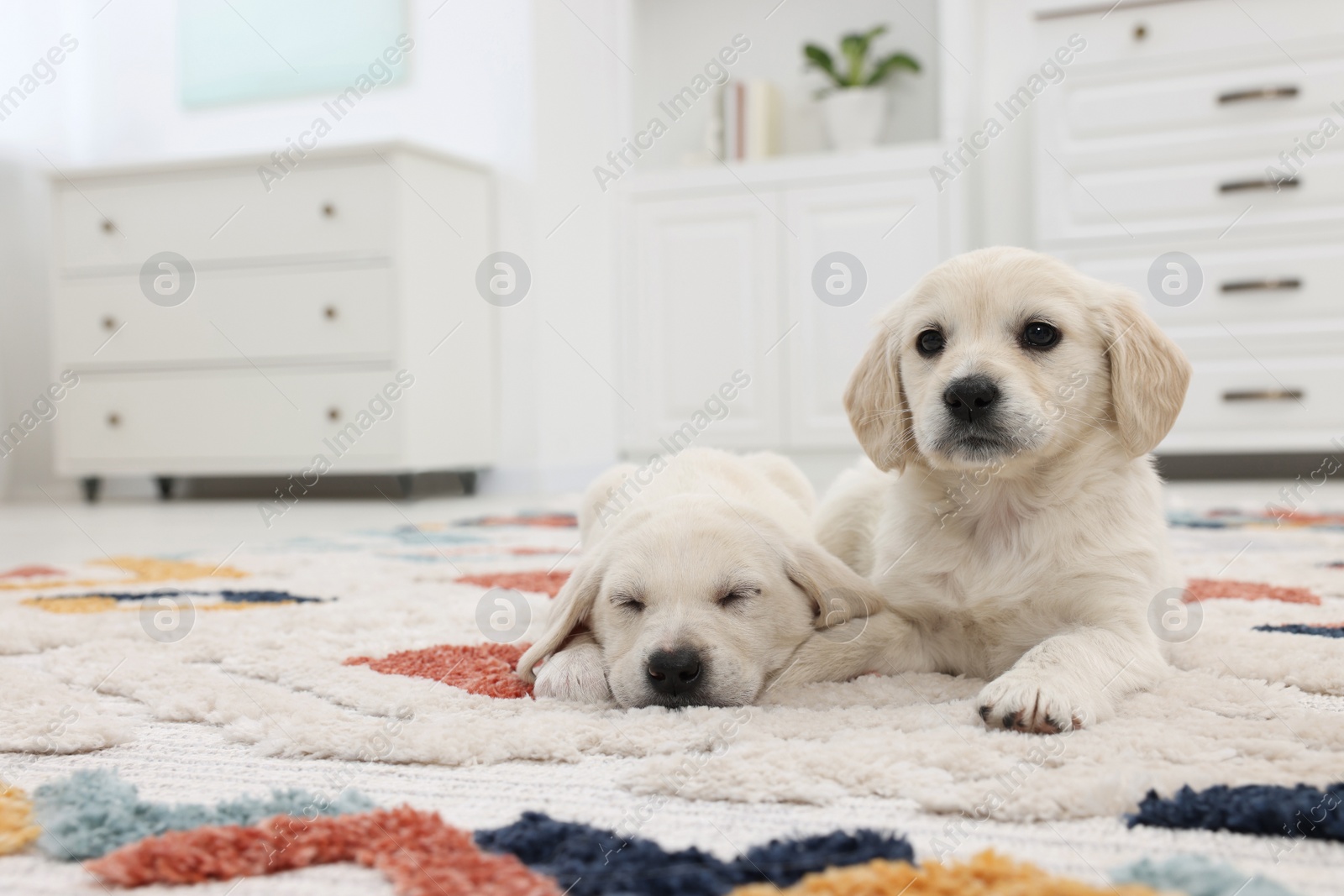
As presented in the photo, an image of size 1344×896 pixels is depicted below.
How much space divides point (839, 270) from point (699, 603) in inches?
167

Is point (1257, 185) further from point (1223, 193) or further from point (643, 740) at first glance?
point (643, 740)

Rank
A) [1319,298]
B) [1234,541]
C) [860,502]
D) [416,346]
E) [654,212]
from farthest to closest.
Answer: [654,212] → [416,346] → [1319,298] → [1234,541] → [860,502]

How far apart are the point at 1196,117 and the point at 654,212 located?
271 cm

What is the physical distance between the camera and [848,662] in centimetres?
150

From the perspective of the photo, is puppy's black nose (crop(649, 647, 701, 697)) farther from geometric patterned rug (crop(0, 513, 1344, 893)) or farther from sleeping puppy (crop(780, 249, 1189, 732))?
sleeping puppy (crop(780, 249, 1189, 732))

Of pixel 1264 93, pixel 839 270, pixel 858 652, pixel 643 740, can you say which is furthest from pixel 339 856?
pixel 1264 93

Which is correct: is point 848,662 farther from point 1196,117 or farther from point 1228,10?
point 1228,10

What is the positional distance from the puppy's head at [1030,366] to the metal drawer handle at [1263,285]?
388 centimetres

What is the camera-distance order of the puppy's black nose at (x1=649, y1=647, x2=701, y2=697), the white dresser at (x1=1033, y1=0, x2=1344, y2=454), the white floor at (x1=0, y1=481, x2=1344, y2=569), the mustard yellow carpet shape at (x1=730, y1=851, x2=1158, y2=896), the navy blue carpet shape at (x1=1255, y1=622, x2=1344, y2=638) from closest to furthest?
the mustard yellow carpet shape at (x1=730, y1=851, x2=1158, y2=896), the puppy's black nose at (x1=649, y1=647, x2=701, y2=697), the navy blue carpet shape at (x1=1255, y1=622, x2=1344, y2=638), the white floor at (x1=0, y1=481, x2=1344, y2=569), the white dresser at (x1=1033, y1=0, x2=1344, y2=454)

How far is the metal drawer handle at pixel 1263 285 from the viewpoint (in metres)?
4.94

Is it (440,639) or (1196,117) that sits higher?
(1196,117)

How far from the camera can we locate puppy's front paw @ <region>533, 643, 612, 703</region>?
1.42 m

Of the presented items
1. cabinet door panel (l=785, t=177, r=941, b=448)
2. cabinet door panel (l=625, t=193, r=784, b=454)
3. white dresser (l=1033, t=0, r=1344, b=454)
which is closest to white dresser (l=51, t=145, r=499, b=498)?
cabinet door panel (l=625, t=193, r=784, b=454)

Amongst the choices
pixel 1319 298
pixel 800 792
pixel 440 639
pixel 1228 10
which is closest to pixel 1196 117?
pixel 1228 10
